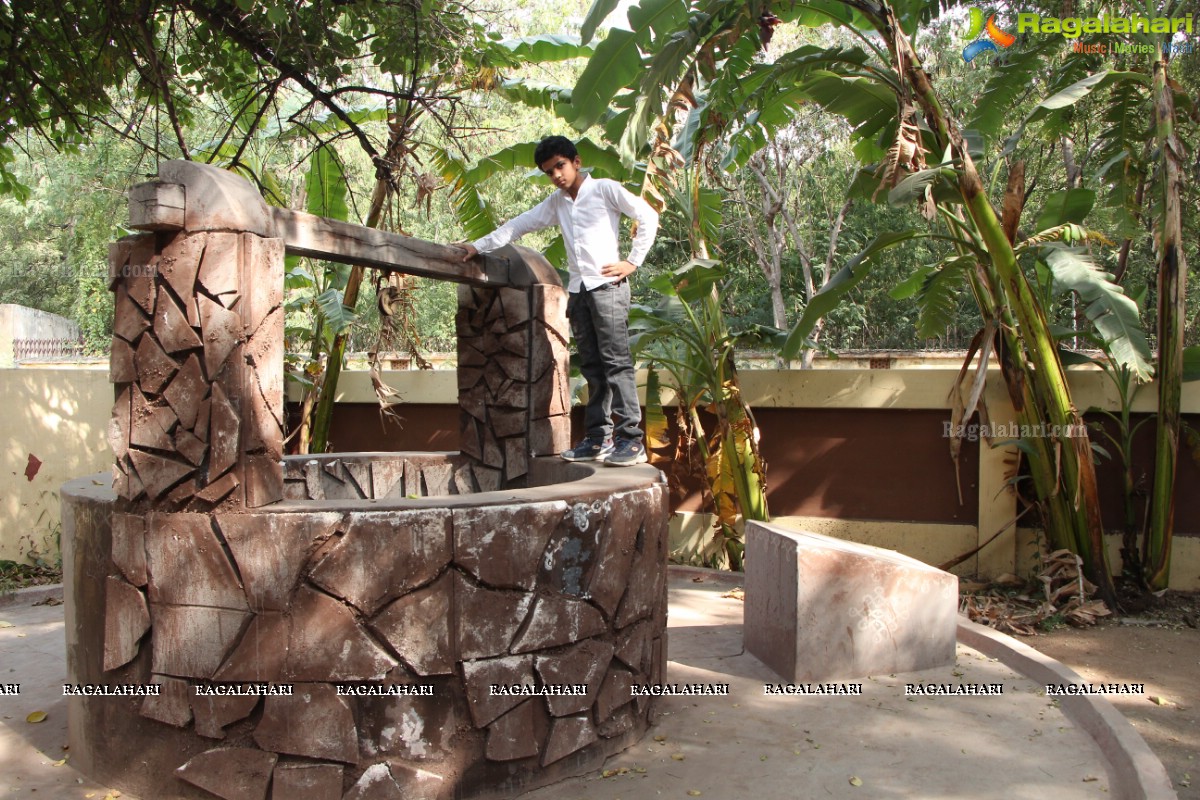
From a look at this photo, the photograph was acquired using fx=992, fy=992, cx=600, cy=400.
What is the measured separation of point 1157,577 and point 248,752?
547 cm

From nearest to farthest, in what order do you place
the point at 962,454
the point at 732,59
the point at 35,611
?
the point at 35,611 → the point at 732,59 → the point at 962,454

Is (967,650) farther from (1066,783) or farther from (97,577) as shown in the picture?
(97,577)

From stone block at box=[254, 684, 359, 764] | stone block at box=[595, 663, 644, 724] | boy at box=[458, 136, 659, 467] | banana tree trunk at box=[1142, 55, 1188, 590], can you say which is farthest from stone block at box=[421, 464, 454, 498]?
banana tree trunk at box=[1142, 55, 1188, 590]

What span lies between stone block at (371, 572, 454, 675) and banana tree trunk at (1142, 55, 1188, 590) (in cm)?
488

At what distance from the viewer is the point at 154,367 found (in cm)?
314

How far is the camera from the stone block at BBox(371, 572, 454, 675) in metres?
3.01

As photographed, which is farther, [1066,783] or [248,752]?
[1066,783]

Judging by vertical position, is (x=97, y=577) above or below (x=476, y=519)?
below

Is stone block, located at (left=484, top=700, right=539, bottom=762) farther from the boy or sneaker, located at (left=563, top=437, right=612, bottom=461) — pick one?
sneaker, located at (left=563, top=437, right=612, bottom=461)

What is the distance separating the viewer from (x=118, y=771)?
3203mm

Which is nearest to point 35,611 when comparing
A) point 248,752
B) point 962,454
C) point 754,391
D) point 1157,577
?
point 248,752

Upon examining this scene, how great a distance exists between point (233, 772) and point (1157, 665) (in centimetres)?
441

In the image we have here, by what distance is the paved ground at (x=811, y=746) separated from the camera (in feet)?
10.8

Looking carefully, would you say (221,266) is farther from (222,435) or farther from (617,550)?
(617,550)
